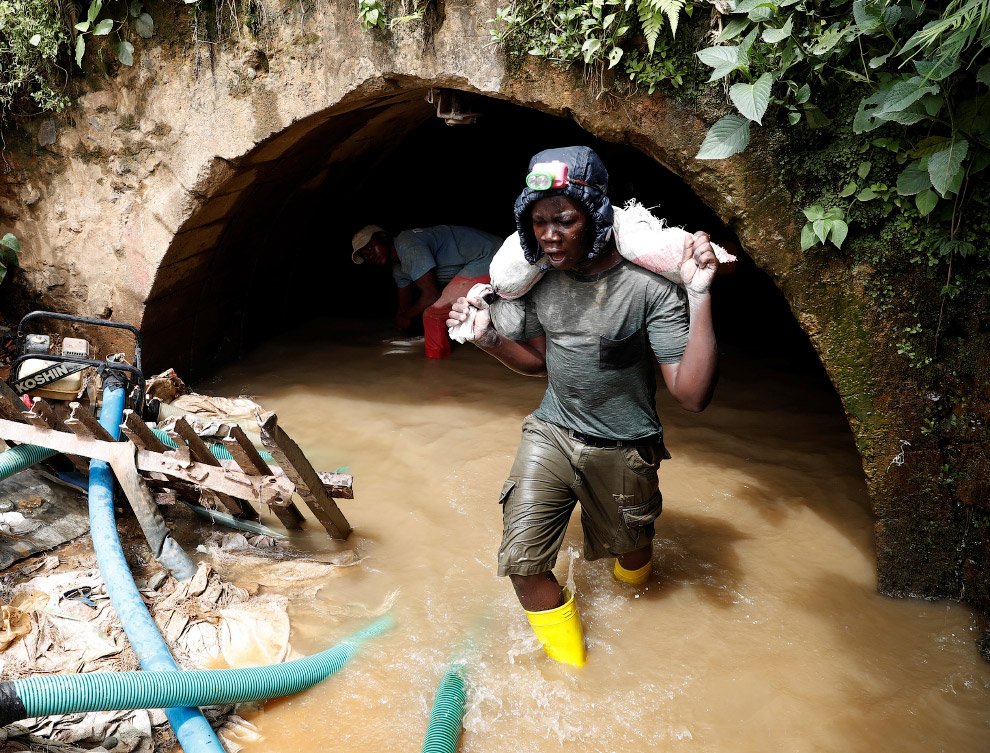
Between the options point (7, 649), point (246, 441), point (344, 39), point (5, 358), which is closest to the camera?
point (7, 649)

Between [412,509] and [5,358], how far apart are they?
140 inches

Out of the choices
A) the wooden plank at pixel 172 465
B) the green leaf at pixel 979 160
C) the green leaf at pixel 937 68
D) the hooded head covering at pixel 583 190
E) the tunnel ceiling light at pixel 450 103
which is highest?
the tunnel ceiling light at pixel 450 103

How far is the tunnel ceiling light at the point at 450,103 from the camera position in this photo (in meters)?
4.45

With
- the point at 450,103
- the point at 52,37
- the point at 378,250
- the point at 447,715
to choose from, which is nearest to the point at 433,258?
the point at 378,250

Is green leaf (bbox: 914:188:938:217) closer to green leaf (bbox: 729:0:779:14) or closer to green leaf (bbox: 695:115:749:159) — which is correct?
green leaf (bbox: 695:115:749:159)

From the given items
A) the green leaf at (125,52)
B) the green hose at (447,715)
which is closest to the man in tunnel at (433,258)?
the green leaf at (125,52)

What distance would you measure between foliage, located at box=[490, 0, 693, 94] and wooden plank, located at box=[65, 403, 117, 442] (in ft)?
8.83

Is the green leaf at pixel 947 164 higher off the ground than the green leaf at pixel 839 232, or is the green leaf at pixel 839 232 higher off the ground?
the green leaf at pixel 947 164

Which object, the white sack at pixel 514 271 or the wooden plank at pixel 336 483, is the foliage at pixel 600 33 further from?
the wooden plank at pixel 336 483

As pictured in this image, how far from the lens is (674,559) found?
3.88 meters

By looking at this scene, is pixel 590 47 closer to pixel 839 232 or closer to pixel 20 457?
pixel 839 232

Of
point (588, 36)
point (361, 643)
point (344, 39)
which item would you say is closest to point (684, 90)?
point (588, 36)

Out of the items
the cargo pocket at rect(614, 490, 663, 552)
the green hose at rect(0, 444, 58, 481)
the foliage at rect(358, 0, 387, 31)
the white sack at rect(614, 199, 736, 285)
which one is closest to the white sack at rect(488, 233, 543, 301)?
the white sack at rect(614, 199, 736, 285)

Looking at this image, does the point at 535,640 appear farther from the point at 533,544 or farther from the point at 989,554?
the point at 989,554
